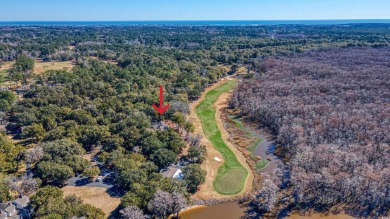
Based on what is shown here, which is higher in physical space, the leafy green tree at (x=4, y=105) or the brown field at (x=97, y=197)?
the leafy green tree at (x=4, y=105)

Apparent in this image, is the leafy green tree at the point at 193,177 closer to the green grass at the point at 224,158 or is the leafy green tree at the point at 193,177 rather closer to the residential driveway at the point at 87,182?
the green grass at the point at 224,158

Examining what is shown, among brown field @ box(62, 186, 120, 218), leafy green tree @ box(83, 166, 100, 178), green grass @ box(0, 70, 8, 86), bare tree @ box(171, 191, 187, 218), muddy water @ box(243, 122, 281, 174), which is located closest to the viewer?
bare tree @ box(171, 191, 187, 218)

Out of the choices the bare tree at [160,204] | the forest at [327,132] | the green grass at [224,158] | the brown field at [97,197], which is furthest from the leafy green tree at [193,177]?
the brown field at [97,197]

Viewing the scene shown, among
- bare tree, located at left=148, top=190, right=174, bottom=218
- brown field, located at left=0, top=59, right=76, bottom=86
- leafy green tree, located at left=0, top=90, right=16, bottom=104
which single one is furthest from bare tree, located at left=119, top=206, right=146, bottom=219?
brown field, located at left=0, top=59, right=76, bottom=86

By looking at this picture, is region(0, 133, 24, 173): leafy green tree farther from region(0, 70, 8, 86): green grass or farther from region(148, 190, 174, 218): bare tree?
region(0, 70, 8, 86): green grass

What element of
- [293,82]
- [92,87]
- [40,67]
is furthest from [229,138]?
[40,67]

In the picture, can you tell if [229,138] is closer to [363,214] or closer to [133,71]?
[363,214]
